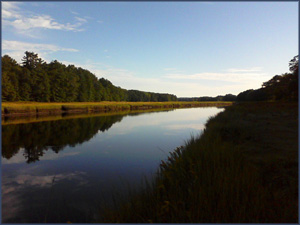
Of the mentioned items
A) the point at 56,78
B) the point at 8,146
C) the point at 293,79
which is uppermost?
the point at 56,78

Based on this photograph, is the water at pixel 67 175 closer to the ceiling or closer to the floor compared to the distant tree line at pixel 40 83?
closer to the floor

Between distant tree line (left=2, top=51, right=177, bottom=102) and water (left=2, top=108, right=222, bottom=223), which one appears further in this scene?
distant tree line (left=2, top=51, right=177, bottom=102)

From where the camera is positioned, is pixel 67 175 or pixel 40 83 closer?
pixel 67 175

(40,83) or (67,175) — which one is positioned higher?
(40,83)

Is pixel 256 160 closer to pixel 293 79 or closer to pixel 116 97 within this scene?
pixel 293 79

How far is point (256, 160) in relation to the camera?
7141 mm

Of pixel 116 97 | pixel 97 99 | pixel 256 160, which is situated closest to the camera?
pixel 256 160

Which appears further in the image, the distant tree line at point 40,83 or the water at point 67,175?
the distant tree line at point 40,83

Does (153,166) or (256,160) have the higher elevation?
(256,160)

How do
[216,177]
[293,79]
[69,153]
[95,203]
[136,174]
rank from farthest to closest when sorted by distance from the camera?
[293,79] → [69,153] → [136,174] → [95,203] → [216,177]

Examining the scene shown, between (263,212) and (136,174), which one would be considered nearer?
(263,212)

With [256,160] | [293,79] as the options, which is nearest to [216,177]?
[256,160]

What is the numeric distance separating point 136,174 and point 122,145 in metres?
6.83

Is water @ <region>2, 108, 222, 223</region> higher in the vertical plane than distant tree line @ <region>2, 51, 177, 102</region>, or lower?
lower
